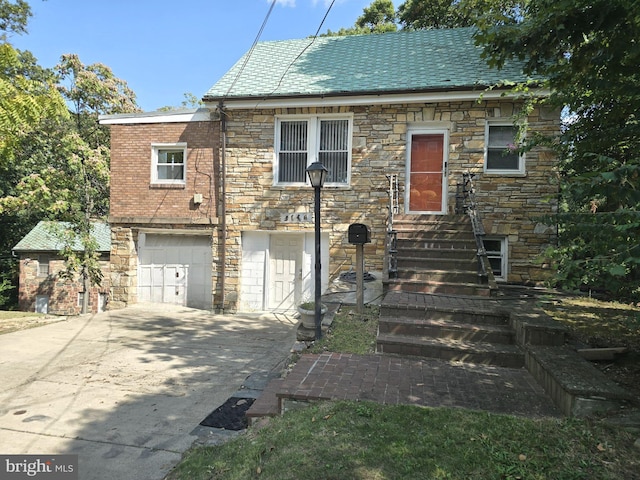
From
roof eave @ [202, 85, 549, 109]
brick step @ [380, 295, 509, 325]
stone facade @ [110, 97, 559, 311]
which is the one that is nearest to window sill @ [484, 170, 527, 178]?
stone facade @ [110, 97, 559, 311]

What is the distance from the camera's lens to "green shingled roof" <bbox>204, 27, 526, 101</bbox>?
8711mm

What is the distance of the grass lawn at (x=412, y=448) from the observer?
2.21 meters

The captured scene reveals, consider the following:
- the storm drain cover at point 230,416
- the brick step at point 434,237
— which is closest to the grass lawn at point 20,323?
the storm drain cover at point 230,416

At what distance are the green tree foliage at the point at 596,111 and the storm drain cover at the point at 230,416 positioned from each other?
3212 millimetres

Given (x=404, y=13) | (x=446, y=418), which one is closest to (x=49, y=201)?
(x=446, y=418)

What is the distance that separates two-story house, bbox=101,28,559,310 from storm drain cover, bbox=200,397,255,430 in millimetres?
4683

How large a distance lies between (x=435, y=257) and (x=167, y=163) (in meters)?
7.69

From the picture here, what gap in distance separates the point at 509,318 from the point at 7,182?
71.5 ft

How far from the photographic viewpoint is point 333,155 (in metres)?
9.29

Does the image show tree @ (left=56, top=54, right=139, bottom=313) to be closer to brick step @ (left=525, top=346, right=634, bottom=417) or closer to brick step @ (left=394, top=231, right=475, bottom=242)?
brick step @ (left=394, top=231, right=475, bottom=242)

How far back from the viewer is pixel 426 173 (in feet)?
29.5

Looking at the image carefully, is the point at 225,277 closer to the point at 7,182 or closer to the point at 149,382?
the point at 149,382

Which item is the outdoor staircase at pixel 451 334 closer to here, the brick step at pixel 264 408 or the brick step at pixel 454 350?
the brick step at pixel 454 350

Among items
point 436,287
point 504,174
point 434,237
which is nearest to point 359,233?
point 436,287
